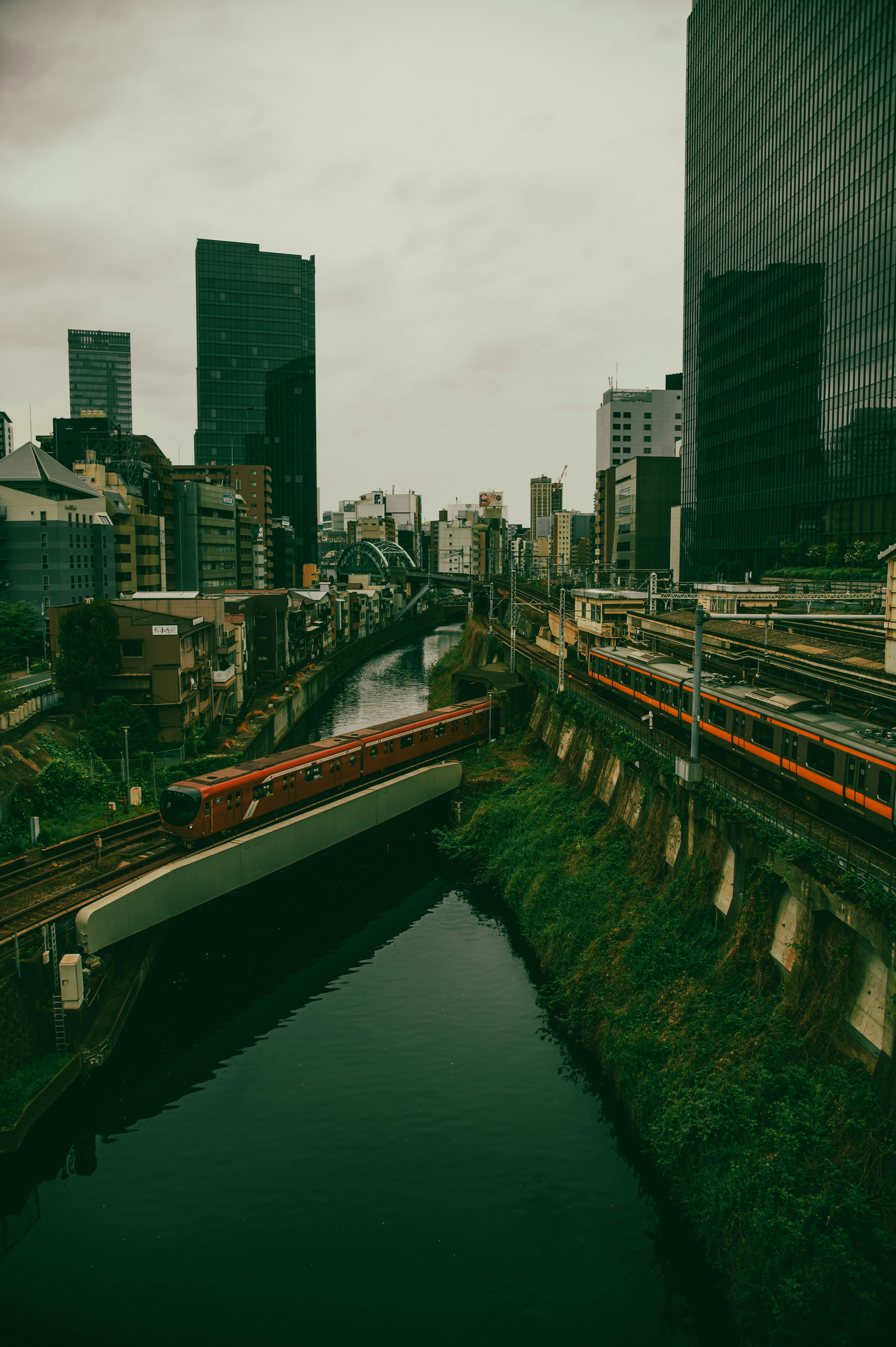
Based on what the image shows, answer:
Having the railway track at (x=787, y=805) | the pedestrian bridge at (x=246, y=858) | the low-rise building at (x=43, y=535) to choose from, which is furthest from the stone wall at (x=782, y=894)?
the low-rise building at (x=43, y=535)

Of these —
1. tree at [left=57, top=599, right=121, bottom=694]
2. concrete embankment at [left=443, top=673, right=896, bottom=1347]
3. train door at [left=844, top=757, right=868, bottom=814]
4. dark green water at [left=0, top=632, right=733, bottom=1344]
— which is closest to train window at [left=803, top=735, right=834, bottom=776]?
train door at [left=844, top=757, right=868, bottom=814]

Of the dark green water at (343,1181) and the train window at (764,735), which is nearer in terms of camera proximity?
the dark green water at (343,1181)

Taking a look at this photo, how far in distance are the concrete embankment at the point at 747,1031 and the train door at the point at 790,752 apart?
247cm

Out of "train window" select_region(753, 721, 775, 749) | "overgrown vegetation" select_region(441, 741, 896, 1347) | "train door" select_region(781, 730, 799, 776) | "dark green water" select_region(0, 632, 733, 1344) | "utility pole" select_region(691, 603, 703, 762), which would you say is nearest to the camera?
"overgrown vegetation" select_region(441, 741, 896, 1347)

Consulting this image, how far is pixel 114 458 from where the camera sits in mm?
85500

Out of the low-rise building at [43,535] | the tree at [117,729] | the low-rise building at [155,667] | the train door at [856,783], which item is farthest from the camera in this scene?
the low-rise building at [43,535]

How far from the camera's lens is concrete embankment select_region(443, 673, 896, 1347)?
1327cm

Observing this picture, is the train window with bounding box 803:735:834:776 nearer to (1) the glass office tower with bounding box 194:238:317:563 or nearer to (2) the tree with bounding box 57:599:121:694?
(2) the tree with bounding box 57:599:121:694

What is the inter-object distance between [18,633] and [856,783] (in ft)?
169

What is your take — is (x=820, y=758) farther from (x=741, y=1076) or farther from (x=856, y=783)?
(x=741, y=1076)

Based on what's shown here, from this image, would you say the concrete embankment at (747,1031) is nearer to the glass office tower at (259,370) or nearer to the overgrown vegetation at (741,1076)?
the overgrown vegetation at (741,1076)

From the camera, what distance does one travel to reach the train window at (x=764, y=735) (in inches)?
957

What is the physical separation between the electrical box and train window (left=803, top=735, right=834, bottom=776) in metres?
19.5

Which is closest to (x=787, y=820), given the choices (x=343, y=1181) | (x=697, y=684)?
(x=697, y=684)
